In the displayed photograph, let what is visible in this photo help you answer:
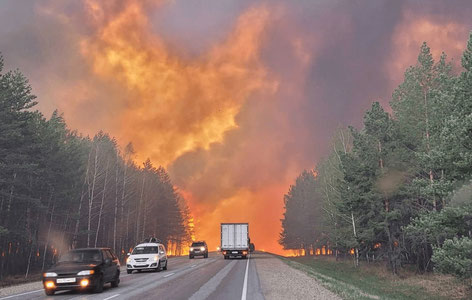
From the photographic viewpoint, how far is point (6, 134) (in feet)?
89.5

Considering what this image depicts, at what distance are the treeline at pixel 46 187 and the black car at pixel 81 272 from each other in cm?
1253

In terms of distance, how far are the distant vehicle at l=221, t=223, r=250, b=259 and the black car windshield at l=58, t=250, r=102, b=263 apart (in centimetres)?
2709

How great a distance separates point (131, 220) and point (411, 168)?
46.3m

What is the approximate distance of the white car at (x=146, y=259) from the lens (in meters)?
23.7

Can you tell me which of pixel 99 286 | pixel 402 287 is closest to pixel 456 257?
pixel 402 287

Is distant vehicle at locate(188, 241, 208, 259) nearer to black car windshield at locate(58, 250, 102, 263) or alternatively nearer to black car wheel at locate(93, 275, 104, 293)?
black car windshield at locate(58, 250, 102, 263)

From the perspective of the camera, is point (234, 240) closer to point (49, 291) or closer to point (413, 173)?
point (413, 173)

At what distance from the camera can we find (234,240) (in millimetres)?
41969

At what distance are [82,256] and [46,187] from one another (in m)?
24.6

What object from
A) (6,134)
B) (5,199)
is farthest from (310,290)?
(5,199)

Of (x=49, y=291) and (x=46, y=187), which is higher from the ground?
(x=46, y=187)

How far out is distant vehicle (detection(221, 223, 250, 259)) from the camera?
137 feet

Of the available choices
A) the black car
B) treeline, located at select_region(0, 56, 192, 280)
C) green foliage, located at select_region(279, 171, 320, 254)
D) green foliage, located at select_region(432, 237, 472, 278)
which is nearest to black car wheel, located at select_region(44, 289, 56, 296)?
the black car

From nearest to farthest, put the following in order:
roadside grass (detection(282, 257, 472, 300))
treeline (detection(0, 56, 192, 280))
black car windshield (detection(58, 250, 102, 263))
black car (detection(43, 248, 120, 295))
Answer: black car (detection(43, 248, 120, 295)) < black car windshield (detection(58, 250, 102, 263)) < roadside grass (detection(282, 257, 472, 300)) < treeline (detection(0, 56, 192, 280))
